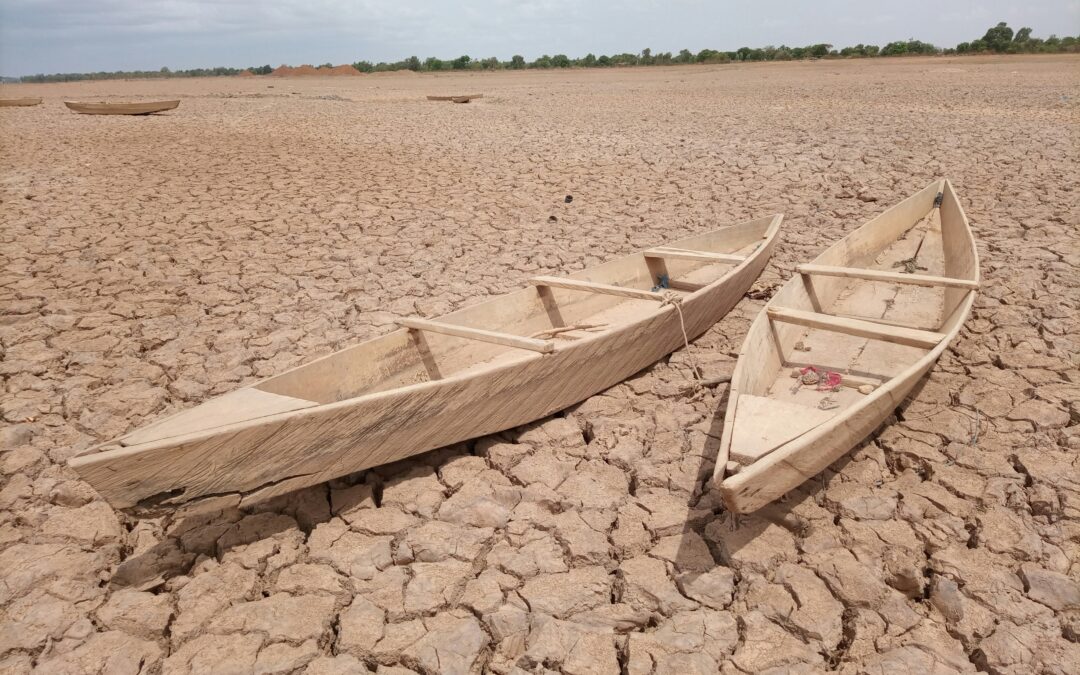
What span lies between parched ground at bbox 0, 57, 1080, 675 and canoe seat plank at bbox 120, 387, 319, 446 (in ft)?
1.88

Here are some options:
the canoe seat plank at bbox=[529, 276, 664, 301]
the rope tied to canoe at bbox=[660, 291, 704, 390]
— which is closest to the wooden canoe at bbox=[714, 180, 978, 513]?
the rope tied to canoe at bbox=[660, 291, 704, 390]

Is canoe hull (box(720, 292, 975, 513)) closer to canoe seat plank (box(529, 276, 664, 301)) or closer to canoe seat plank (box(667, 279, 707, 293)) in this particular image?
canoe seat plank (box(529, 276, 664, 301))

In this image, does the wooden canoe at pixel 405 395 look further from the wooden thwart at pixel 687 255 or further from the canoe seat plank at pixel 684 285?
the canoe seat plank at pixel 684 285

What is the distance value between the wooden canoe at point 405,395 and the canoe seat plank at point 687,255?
1 centimetres

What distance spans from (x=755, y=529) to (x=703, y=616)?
1.59 ft

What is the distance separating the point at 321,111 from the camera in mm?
14773

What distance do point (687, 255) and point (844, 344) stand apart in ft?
4.13

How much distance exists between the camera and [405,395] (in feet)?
7.66

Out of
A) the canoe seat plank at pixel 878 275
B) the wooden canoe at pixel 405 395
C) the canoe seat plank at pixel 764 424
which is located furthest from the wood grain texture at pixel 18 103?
the canoe seat plank at pixel 764 424

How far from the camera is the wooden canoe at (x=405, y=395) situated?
1.96 metres

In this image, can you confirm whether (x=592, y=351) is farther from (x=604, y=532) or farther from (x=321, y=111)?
(x=321, y=111)

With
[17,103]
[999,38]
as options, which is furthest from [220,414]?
[999,38]

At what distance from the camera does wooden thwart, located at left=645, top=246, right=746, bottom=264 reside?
4359 millimetres

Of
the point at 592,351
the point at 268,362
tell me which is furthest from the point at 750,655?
the point at 268,362
